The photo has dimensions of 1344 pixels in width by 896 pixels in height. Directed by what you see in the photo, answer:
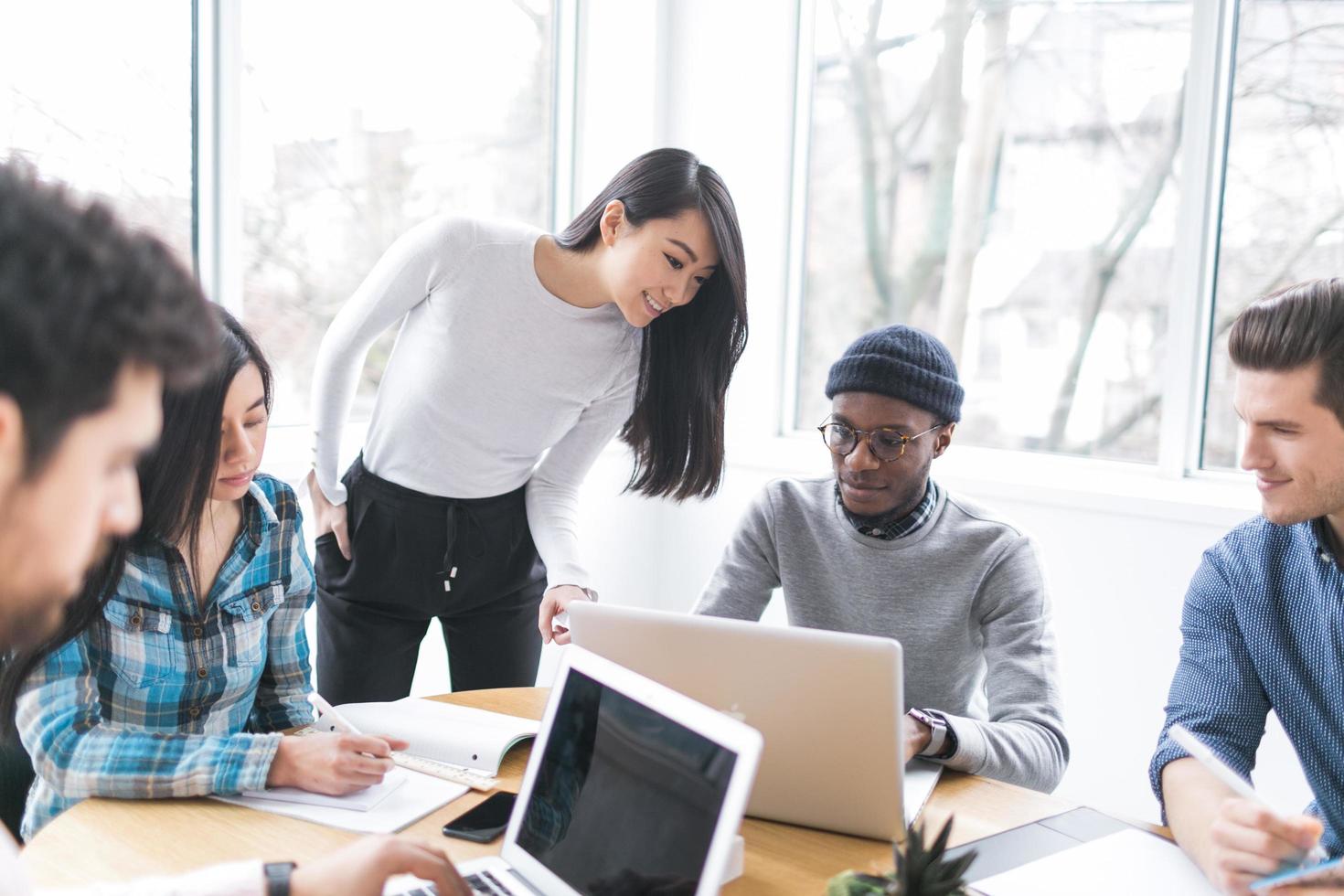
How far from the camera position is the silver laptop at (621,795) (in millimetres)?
923

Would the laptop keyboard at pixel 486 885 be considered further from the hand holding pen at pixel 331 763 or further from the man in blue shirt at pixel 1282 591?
the man in blue shirt at pixel 1282 591

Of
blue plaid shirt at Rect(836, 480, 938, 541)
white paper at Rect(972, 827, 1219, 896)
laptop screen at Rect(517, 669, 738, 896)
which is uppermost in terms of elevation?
blue plaid shirt at Rect(836, 480, 938, 541)

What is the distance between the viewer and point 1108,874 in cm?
121

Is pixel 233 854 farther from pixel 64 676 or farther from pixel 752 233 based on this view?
pixel 752 233

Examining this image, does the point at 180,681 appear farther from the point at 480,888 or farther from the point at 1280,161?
the point at 1280,161

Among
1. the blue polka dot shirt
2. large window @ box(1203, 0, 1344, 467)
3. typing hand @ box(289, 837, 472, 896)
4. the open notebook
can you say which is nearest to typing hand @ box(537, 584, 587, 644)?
the open notebook

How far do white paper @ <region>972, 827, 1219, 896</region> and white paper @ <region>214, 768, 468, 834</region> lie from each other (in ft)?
2.08

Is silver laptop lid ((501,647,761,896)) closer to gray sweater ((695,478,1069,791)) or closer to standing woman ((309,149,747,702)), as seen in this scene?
gray sweater ((695,478,1069,791))

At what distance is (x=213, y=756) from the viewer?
1.33m

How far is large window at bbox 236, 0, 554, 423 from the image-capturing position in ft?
8.81

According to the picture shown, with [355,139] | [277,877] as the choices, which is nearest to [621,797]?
[277,877]

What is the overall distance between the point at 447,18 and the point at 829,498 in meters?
2.00

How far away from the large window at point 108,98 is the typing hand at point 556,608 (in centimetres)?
116

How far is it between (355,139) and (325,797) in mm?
2037
